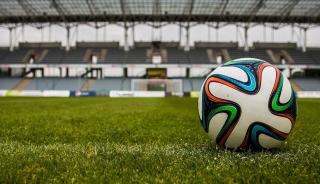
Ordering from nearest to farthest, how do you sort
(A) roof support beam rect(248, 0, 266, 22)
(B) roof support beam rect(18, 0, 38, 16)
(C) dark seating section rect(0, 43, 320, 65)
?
(A) roof support beam rect(248, 0, 266, 22), (B) roof support beam rect(18, 0, 38, 16), (C) dark seating section rect(0, 43, 320, 65)

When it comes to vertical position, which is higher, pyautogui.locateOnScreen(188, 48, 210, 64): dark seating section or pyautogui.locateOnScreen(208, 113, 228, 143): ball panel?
pyautogui.locateOnScreen(188, 48, 210, 64): dark seating section

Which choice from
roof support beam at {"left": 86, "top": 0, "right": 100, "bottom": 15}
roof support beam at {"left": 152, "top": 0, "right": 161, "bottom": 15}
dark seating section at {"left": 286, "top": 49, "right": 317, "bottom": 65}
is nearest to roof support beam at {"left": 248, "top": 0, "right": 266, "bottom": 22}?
dark seating section at {"left": 286, "top": 49, "right": 317, "bottom": 65}

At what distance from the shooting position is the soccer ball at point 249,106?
15.0 ft

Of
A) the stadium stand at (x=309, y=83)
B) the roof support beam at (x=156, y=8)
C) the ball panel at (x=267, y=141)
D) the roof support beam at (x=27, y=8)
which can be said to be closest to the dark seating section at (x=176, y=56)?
the roof support beam at (x=156, y=8)

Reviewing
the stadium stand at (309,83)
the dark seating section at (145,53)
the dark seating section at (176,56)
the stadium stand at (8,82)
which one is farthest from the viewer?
the dark seating section at (145,53)

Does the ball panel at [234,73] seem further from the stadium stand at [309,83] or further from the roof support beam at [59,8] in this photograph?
the stadium stand at [309,83]

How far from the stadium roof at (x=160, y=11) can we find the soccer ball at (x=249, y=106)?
1809 inches

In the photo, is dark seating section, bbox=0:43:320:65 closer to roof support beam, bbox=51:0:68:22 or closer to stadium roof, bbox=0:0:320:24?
stadium roof, bbox=0:0:320:24

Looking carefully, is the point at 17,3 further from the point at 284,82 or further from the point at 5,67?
the point at 284,82

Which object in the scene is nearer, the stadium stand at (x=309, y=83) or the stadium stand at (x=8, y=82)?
the stadium stand at (x=309, y=83)

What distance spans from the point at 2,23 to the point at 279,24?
43359 millimetres

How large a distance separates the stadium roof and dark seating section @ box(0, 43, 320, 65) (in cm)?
607

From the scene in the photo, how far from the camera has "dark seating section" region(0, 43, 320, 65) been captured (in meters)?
59.9

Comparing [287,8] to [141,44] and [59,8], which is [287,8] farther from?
[59,8]
